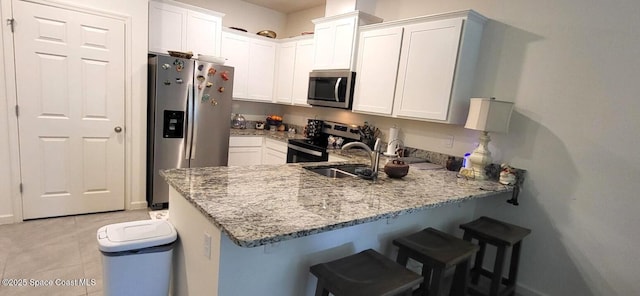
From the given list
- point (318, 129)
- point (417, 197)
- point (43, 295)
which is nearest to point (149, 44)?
point (318, 129)

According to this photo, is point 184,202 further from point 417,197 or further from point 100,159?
point 100,159

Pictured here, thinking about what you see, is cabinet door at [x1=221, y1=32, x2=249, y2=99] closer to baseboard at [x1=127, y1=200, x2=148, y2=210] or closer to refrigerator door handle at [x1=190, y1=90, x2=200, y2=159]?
refrigerator door handle at [x1=190, y1=90, x2=200, y2=159]

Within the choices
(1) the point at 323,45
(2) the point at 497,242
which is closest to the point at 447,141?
(2) the point at 497,242

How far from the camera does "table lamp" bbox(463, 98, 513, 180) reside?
242 cm

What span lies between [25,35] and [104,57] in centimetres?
59

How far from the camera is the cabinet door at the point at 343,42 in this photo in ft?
11.3

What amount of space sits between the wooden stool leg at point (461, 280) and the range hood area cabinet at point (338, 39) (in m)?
2.26

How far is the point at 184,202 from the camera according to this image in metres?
1.74

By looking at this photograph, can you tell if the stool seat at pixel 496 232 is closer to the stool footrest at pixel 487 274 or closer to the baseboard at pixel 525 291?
the stool footrest at pixel 487 274

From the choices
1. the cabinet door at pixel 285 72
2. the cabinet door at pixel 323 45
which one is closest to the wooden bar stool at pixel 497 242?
the cabinet door at pixel 323 45

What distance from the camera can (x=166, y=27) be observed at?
11.9 feet

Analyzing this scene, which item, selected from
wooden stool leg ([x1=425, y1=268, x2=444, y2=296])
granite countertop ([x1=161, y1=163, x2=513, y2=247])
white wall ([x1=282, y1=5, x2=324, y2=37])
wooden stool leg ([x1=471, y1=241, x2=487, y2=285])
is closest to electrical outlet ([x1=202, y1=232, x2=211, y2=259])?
granite countertop ([x1=161, y1=163, x2=513, y2=247])

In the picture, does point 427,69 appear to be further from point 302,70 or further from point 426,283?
point 302,70

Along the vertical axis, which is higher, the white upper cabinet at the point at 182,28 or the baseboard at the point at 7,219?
the white upper cabinet at the point at 182,28
